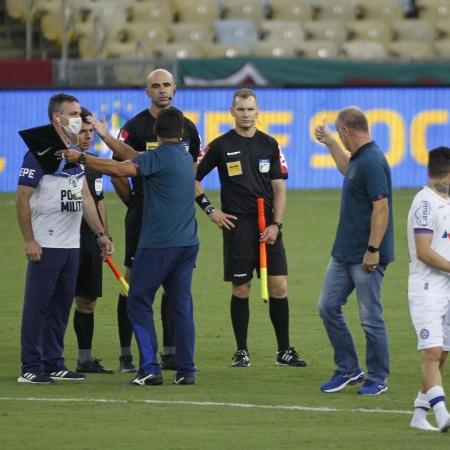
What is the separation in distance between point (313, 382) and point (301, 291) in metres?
4.85

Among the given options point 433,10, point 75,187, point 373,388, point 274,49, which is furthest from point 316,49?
point 373,388

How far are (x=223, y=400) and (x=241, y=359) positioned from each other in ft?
5.37

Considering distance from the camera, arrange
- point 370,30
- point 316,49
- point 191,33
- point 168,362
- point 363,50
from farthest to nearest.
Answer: point 370,30 → point 363,50 → point 191,33 → point 316,49 → point 168,362

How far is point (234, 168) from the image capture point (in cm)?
1137

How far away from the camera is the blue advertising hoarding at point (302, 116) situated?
2398 cm

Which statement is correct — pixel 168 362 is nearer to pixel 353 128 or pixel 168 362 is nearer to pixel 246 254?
pixel 246 254

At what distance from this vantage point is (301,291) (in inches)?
596

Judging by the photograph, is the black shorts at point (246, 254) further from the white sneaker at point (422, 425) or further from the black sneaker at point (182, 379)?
the white sneaker at point (422, 425)

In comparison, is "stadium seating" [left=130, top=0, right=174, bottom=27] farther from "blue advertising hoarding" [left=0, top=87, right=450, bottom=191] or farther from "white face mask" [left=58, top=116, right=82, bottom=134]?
"white face mask" [left=58, top=116, right=82, bottom=134]

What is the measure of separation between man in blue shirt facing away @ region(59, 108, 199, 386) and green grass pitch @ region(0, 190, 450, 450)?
0.27 m

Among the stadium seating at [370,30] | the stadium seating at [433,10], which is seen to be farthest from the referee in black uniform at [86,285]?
the stadium seating at [433,10]

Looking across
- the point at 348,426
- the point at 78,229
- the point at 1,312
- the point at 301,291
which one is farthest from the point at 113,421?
the point at 301,291

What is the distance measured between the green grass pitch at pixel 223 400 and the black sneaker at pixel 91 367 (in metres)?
0.19

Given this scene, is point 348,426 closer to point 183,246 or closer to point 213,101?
point 183,246
